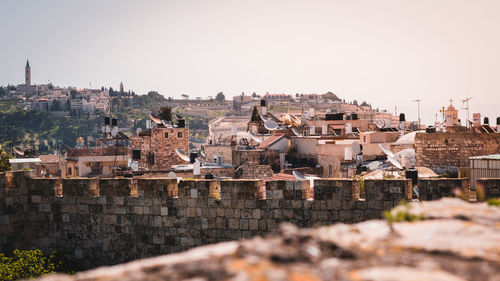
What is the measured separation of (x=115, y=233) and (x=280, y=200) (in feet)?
10.8

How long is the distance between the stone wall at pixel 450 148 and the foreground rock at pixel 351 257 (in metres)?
22.4

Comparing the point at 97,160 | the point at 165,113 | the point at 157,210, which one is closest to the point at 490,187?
the point at 157,210

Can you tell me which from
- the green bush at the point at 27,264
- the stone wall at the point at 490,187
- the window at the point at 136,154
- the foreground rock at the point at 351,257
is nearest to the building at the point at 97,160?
the window at the point at 136,154

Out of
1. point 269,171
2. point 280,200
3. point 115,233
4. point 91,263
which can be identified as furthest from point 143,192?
point 269,171

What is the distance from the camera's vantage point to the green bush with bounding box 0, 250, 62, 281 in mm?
11430

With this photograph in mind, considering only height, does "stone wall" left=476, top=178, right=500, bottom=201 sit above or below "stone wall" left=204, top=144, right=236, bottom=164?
above

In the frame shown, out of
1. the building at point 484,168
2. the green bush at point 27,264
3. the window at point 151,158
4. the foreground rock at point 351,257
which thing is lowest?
the green bush at point 27,264

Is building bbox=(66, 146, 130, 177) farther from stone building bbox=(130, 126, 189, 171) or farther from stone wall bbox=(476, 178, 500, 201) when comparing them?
stone wall bbox=(476, 178, 500, 201)

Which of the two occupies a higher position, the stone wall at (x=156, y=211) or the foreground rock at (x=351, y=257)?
the foreground rock at (x=351, y=257)

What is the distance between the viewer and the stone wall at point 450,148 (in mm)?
26047

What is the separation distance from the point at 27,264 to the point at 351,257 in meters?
9.38

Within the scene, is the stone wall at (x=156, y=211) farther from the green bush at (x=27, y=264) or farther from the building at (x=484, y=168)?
the building at (x=484, y=168)

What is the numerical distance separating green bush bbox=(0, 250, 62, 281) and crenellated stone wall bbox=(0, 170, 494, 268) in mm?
278

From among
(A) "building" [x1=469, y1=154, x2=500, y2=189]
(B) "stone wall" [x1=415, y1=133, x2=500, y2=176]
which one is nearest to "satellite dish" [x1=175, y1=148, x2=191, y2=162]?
(B) "stone wall" [x1=415, y1=133, x2=500, y2=176]
